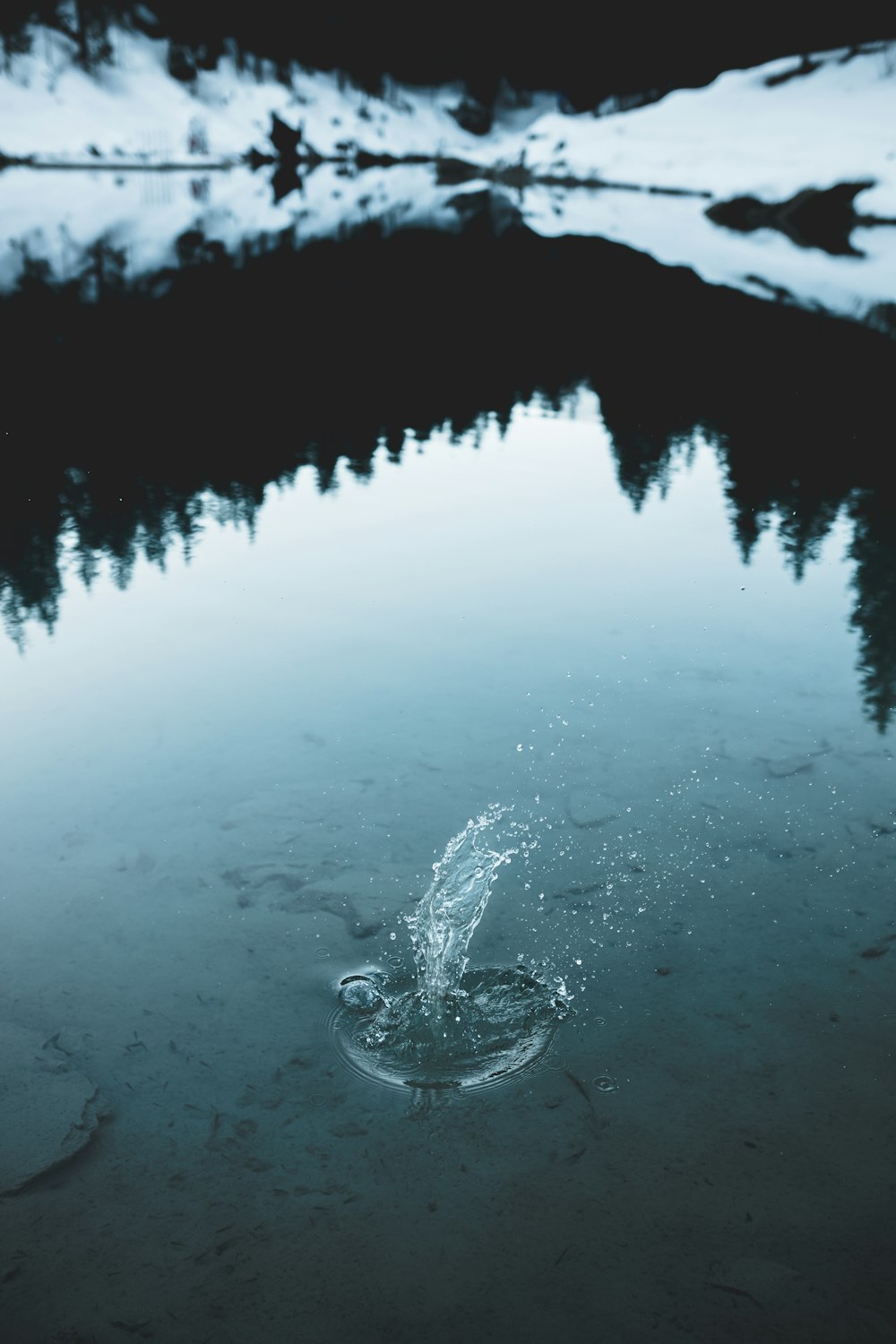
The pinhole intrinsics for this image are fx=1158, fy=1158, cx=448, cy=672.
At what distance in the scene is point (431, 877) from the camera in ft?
20.5

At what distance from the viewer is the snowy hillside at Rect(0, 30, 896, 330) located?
40.2m

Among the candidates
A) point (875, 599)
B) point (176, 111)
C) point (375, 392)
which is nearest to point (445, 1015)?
point (875, 599)

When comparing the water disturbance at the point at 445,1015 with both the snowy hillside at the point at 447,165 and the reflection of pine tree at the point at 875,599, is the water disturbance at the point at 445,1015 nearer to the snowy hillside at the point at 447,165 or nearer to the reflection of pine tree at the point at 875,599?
the reflection of pine tree at the point at 875,599

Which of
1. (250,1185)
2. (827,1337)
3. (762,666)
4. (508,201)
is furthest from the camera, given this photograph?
(508,201)

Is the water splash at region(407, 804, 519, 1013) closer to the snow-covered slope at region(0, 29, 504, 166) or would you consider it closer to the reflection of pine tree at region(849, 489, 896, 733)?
the reflection of pine tree at region(849, 489, 896, 733)

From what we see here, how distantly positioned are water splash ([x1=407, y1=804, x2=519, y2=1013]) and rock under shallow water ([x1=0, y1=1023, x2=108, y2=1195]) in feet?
5.04

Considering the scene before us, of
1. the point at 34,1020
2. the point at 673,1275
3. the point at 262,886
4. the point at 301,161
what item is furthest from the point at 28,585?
the point at 301,161

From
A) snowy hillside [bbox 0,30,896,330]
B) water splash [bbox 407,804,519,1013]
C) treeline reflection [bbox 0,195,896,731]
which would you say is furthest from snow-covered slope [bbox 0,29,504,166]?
water splash [bbox 407,804,519,1013]

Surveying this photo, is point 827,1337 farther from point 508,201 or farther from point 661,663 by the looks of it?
point 508,201

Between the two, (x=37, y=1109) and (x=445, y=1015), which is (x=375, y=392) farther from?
(x=37, y=1109)

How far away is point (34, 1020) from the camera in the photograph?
16.8ft

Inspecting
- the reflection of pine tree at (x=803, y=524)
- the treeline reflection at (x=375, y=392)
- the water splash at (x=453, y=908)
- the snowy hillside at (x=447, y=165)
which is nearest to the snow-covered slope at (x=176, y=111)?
the snowy hillside at (x=447, y=165)

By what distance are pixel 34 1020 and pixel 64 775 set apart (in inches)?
91.4

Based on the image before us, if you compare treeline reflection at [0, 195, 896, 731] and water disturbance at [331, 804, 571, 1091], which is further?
treeline reflection at [0, 195, 896, 731]
